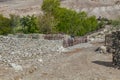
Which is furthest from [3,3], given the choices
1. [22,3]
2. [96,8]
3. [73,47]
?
[73,47]

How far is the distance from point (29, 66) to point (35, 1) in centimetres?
14052

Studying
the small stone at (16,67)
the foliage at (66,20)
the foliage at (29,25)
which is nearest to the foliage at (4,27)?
the foliage at (29,25)

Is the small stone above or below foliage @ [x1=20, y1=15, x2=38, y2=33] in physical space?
above

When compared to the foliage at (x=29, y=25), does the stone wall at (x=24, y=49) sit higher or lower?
higher

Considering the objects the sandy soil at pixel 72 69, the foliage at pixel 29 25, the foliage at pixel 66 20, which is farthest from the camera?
the foliage at pixel 66 20

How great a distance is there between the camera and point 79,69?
29094mm

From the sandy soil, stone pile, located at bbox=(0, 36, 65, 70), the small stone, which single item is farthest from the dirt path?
stone pile, located at bbox=(0, 36, 65, 70)

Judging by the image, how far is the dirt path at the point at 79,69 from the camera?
2684 cm

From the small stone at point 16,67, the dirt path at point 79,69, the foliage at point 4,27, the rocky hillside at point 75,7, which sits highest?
the small stone at point 16,67

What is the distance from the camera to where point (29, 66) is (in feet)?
93.8

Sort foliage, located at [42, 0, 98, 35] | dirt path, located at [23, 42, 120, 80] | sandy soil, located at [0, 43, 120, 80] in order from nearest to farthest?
sandy soil, located at [0, 43, 120, 80], dirt path, located at [23, 42, 120, 80], foliage, located at [42, 0, 98, 35]

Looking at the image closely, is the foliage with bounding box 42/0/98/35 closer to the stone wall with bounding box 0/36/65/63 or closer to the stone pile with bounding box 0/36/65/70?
the stone wall with bounding box 0/36/65/63

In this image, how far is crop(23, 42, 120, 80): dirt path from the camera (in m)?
26.8

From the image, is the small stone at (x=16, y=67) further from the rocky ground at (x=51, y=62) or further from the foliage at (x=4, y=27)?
the foliage at (x=4, y=27)
